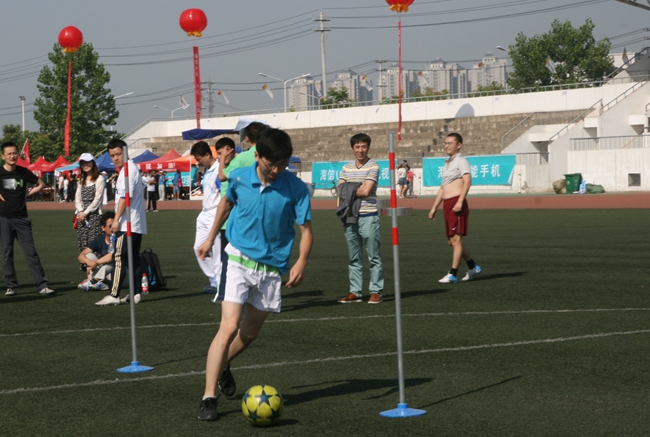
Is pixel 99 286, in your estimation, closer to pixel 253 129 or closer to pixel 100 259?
pixel 100 259

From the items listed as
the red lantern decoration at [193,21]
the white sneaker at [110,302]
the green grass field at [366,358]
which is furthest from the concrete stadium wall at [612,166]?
the white sneaker at [110,302]

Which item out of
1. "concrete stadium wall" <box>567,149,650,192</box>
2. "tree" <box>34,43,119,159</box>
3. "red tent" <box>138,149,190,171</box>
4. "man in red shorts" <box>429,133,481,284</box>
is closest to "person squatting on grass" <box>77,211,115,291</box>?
"man in red shorts" <box>429,133,481,284</box>

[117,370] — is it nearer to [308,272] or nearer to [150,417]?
[150,417]

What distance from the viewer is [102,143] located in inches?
3088

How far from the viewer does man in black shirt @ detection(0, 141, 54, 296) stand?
12578mm

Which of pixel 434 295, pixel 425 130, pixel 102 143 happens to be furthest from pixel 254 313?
pixel 102 143

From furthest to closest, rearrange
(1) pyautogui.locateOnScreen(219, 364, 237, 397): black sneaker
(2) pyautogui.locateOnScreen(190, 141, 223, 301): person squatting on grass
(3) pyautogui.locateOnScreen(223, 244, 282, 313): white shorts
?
(2) pyautogui.locateOnScreen(190, 141, 223, 301): person squatting on grass < (1) pyautogui.locateOnScreen(219, 364, 237, 397): black sneaker < (3) pyautogui.locateOnScreen(223, 244, 282, 313): white shorts

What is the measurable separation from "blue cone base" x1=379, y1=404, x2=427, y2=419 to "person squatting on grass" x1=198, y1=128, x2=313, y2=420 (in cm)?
98

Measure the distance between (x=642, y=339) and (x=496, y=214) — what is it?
23.2 m

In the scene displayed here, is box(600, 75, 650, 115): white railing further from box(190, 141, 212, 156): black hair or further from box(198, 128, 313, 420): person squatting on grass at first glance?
box(198, 128, 313, 420): person squatting on grass

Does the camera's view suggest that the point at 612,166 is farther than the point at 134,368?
Yes

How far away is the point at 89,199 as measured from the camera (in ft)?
45.5

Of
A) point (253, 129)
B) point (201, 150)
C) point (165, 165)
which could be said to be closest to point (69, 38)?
point (165, 165)

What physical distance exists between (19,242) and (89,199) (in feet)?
4.93
